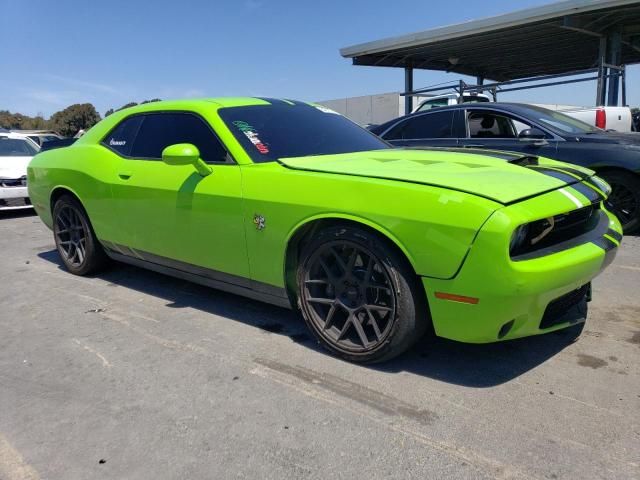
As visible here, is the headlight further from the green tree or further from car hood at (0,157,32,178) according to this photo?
the green tree

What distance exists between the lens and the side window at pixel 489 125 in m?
6.32

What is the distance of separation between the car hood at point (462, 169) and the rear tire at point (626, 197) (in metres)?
2.71

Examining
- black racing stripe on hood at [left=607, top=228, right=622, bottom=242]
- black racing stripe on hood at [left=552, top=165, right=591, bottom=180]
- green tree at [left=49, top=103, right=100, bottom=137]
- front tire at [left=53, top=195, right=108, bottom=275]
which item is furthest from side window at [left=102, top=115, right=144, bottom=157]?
green tree at [left=49, top=103, right=100, bottom=137]

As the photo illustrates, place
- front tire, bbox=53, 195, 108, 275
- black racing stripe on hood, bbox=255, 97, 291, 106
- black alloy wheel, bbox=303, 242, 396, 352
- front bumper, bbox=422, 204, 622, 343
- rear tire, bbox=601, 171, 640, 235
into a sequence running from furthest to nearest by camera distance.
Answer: rear tire, bbox=601, 171, 640, 235, front tire, bbox=53, 195, 108, 275, black racing stripe on hood, bbox=255, 97, 291, 106, black alloy wheel, bbox=303, 242, 396, 352, front bumper, bbox=422, 204, 622, 343

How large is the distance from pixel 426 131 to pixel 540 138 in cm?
149

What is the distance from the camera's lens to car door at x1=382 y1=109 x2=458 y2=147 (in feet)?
21.9

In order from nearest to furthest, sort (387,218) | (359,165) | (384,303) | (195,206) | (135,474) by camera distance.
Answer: (135,474), (387,218), (384,303), (359,165), (195,206)

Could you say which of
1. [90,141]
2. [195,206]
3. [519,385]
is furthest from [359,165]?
[90,141]

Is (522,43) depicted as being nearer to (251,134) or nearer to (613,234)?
(613,234)

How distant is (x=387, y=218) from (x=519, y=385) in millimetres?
1066

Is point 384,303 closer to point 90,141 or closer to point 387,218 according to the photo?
point 387,218

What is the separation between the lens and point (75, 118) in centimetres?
4875

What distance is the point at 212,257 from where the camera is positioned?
344 centimetres

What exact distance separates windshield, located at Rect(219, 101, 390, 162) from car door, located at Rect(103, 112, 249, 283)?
7.3 inches
